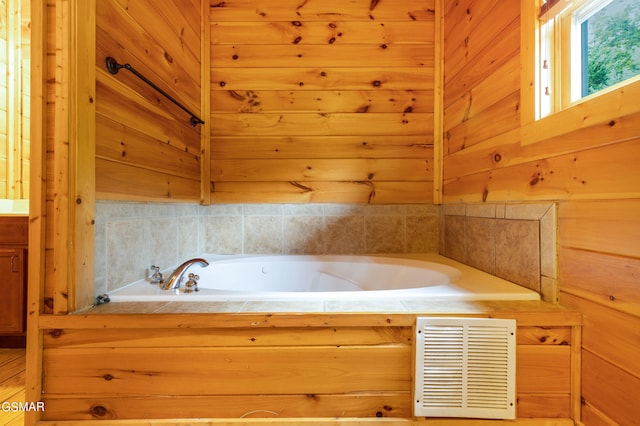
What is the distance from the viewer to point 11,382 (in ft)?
4.43

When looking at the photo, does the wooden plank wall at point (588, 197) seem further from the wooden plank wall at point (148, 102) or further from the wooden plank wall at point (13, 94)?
the wooden plank wall at point (13, 94)

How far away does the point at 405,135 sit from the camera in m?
1.87

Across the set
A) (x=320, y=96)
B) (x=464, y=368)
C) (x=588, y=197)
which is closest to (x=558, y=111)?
(x=588, y=197)

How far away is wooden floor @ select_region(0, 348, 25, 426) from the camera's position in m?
1.13

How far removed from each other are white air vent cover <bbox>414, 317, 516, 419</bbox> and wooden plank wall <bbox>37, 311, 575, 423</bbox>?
0.03m

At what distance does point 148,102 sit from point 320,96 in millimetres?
1003

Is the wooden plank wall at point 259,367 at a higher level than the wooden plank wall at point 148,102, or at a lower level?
lower

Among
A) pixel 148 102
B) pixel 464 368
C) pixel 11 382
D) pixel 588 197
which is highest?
pixel 148 102

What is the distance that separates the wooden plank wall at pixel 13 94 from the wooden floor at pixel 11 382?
37.7 inches

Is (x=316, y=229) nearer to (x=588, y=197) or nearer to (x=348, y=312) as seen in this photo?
(x=348, y=312)

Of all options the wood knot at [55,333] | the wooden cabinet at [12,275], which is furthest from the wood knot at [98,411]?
the wooden cabinet at [12,275]

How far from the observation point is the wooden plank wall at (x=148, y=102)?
103cm

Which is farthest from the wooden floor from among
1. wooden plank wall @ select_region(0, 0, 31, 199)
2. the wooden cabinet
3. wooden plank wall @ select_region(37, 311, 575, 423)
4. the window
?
the window

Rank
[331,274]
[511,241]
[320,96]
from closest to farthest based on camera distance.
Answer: [511,241] < [331,274] < [320,96]
